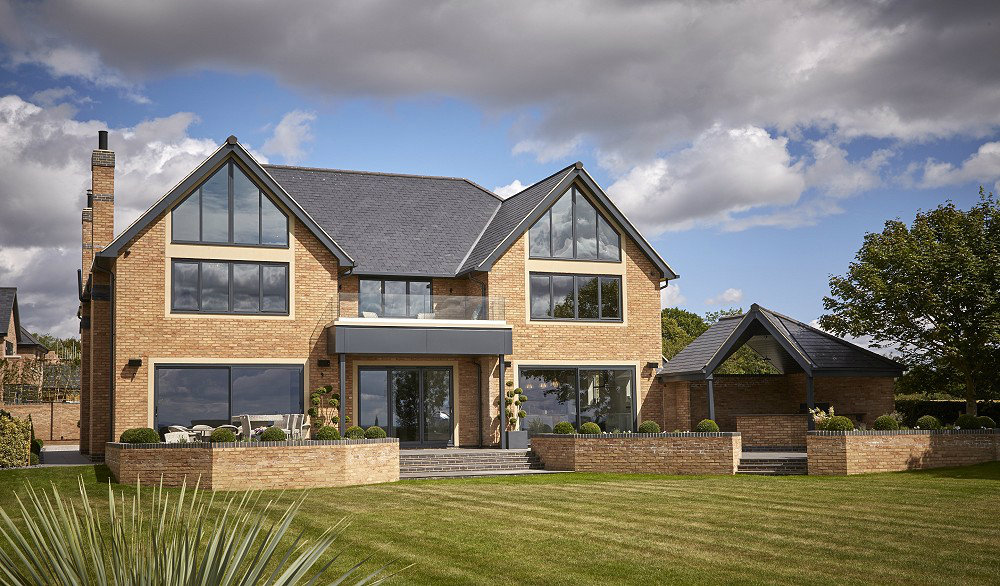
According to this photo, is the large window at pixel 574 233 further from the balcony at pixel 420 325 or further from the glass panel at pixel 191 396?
the glass panel at pixel 191 396

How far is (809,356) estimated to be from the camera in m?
27.6

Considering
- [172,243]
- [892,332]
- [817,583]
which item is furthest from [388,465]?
[892,332]

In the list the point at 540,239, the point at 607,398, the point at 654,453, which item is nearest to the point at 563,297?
the point at 540,239

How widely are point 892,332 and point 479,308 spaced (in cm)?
1266

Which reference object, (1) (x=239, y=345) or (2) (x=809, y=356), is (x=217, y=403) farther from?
(2) (x=809, y=356)

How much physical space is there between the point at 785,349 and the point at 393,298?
11983 millimetres

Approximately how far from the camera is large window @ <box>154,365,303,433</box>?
2512 centimetres

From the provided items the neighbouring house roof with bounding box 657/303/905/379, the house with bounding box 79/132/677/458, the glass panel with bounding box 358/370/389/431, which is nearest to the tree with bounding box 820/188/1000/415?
the neighbouring house roof with bounding box 657/303/905/379

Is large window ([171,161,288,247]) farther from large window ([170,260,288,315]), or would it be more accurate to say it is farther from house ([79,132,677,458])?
large window ([170,260,288,315])

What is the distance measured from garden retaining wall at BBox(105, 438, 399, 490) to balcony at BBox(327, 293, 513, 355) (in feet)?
17.3

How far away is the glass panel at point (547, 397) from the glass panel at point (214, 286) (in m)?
9.29

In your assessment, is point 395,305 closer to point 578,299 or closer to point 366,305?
point 366,305

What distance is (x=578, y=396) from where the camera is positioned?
29.2m

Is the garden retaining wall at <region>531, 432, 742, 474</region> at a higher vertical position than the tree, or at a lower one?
lower
